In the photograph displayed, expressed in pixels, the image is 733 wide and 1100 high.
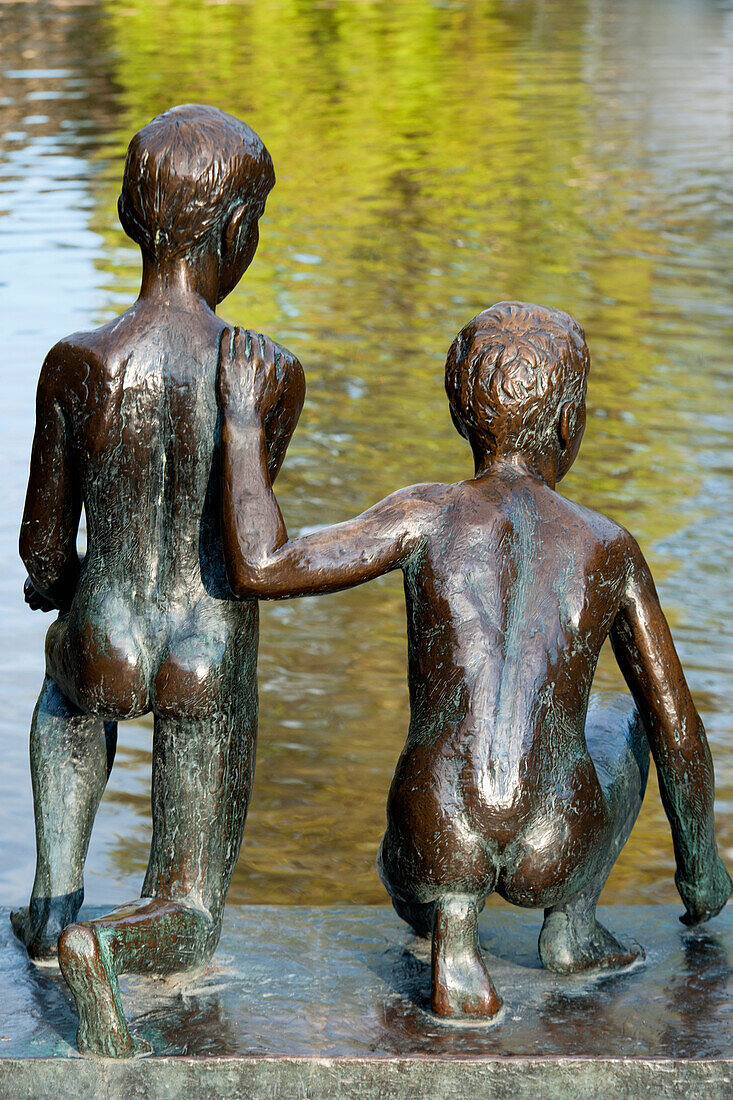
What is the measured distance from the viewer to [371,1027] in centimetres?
314

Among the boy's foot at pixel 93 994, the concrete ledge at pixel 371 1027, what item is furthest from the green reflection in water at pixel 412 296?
the boy's foot at pixel 93 994

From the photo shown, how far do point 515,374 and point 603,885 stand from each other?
1114 millimetres

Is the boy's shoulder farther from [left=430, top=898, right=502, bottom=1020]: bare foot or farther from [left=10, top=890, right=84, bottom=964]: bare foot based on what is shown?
[left=10, top=890, right=84, bottom=964]: bare foot

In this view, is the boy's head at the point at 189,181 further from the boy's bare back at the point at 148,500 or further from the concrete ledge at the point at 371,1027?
the concrete ledge at the point at 371,1027

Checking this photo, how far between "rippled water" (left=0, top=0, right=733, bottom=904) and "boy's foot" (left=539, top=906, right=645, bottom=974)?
122 centimetres

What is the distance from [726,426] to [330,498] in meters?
2.45

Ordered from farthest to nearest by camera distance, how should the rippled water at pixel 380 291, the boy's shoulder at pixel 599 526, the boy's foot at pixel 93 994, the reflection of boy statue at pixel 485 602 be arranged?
the rippled water at pixel 380 291 → the boy's shoulder at pixel 599 526 → the reflection of boy statue at pixel 485 602 → the boy's foot at pixel 93 994

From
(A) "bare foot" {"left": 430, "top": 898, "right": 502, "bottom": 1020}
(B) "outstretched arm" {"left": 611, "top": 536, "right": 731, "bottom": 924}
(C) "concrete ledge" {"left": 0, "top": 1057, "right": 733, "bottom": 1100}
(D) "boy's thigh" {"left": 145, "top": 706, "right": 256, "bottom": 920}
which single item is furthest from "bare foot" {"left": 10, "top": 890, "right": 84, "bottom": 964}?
(B) "outstretched arm" {"left": 611, "top": 536, "right": 731, "bottom": 924}

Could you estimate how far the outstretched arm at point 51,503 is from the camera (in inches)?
129

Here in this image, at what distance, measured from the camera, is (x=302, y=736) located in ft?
18.3

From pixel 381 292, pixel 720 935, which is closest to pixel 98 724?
pixel 720 935

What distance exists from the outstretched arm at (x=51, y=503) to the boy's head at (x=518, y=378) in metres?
0.79

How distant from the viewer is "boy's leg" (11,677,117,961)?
3.42 m

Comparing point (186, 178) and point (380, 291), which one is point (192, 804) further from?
point (380, 291)
